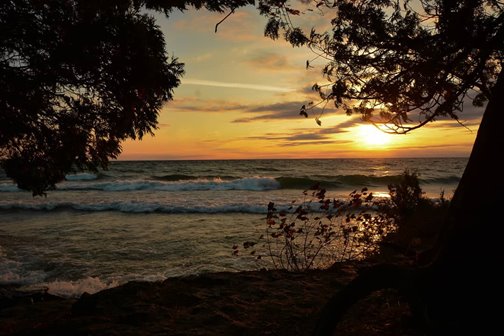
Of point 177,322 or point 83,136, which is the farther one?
point 83,136

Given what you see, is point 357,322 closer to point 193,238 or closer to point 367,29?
point 367,29

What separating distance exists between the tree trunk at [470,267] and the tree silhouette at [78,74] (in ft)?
13.0

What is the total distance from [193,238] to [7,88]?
9698 millimetres

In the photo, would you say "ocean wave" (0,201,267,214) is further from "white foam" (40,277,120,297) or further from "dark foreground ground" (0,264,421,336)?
"dark foreground ground" (0,264,421,336)

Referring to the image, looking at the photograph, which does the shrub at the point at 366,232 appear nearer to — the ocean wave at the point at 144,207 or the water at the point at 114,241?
the water at the point at 114,241

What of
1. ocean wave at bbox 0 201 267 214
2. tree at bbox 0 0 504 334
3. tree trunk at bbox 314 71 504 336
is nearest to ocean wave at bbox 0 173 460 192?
ocean wave at bbox 0 201 267 214

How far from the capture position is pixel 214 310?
469 cm

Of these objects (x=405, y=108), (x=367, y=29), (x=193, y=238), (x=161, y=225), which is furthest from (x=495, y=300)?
(x=161, y=225)

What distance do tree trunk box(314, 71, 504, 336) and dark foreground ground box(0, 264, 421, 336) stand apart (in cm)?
123

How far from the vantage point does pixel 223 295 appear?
537 cm

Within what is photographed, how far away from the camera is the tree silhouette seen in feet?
16.6

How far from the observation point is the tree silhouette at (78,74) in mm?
5055

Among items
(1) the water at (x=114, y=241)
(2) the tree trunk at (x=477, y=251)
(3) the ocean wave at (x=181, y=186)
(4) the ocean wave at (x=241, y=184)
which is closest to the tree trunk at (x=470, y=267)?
(2) the tree trunk at (x=477, y=251)

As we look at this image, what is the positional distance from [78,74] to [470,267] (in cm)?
498
